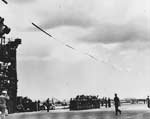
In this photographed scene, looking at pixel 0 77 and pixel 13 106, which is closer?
pixel 0 77

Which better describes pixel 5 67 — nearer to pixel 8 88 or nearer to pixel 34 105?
pixel 8 88

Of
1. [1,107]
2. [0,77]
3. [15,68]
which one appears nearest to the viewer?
[1,107]

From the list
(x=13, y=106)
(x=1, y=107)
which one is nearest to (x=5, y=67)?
(x=13, y=106)

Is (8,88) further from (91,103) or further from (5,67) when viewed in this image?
(91,103)

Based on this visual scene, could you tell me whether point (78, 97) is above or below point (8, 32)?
below

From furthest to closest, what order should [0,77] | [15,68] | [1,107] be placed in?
[15,68] → [0,77] → [1,107]

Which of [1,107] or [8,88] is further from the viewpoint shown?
[8,88]

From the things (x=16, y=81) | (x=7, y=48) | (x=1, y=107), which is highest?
(x=7, y=48)

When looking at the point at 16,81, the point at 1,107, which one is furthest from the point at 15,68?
the point at 1,107

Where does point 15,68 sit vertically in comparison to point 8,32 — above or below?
below
